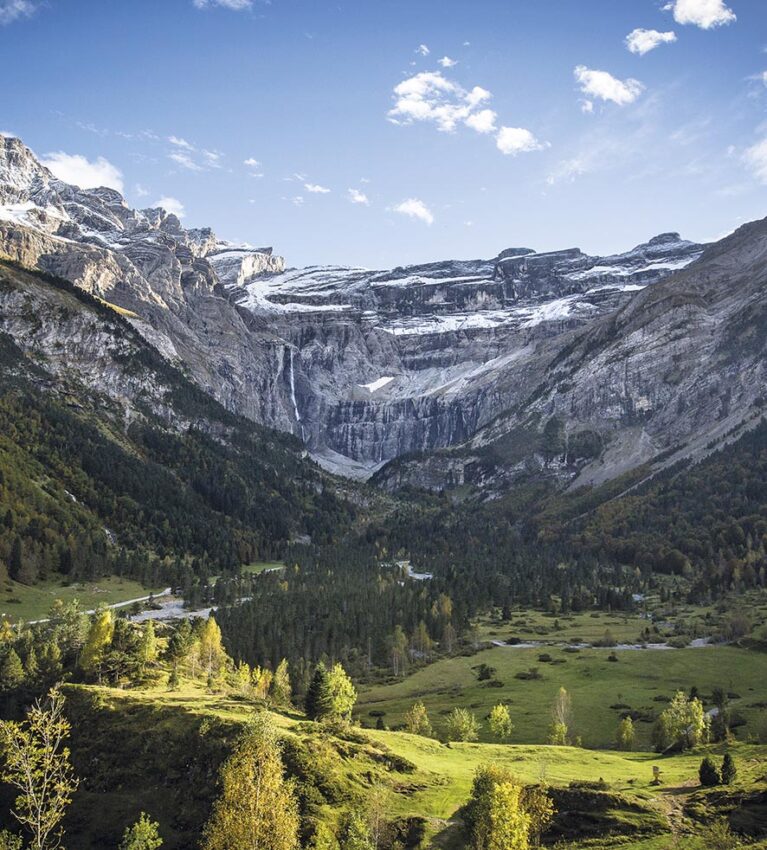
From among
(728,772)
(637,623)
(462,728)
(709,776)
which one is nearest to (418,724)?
(462,728)

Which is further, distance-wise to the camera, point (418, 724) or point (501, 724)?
point (501, 724)

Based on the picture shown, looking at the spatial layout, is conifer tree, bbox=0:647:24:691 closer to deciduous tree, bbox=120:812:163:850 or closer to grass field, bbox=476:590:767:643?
deciduous tree, bbox=120:812:163:850

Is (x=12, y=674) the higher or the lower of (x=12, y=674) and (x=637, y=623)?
the higher

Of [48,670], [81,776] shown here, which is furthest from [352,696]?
[81,776]

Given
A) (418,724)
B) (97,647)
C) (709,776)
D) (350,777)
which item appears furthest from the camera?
(418,724)

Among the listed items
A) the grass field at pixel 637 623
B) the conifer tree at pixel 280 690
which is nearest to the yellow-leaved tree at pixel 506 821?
the conifer tree at pixel 280 690

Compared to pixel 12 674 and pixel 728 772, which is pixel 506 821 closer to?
pixel 728 772

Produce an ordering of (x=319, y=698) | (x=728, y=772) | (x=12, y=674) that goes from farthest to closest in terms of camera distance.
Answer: (x=12, y=674)
(x=319, y=698)
(x=728, y=772)

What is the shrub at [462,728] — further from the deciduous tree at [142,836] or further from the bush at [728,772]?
the deciduous tree at [142,836]
